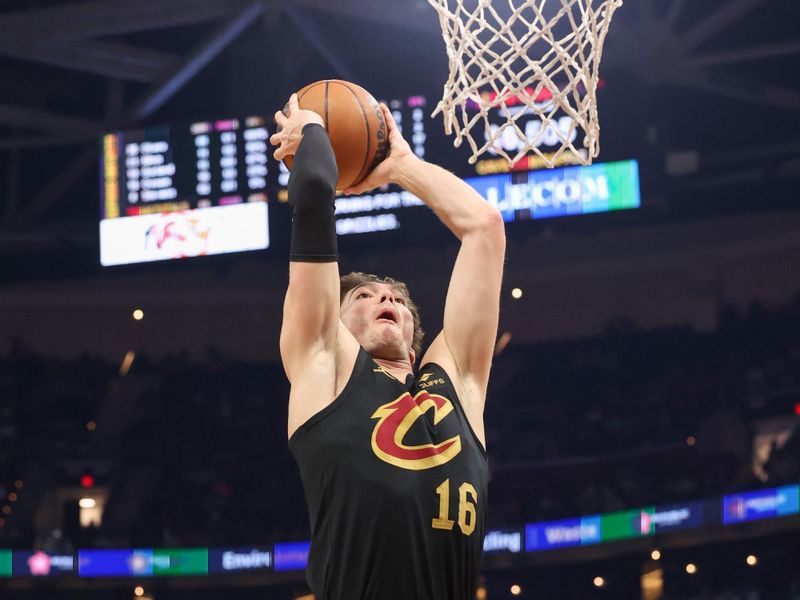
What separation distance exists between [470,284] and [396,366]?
0.25m

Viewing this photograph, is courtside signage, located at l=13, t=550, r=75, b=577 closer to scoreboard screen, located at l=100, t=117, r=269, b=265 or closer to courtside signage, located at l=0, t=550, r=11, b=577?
courtside signage, located at l=0, t=550, r=11, b=577

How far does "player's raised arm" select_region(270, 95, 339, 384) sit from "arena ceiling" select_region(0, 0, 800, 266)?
281 inches

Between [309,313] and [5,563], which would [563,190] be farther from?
[309,313]

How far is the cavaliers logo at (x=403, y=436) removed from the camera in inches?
98.7

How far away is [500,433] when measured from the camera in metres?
12.0

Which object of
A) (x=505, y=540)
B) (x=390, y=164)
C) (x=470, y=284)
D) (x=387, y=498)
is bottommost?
(x=387, y=498)

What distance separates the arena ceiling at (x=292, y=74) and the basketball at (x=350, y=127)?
6.66 meters

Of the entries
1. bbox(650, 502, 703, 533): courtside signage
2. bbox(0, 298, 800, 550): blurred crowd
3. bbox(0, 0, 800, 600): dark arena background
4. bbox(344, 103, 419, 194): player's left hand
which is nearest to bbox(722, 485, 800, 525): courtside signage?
bbox(0, 0, 800, 600): dark arena background

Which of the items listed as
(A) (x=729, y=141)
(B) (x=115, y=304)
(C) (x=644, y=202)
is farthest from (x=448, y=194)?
(B) (x=115, y=304)

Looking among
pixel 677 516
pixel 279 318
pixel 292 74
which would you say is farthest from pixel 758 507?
pixel 292 74

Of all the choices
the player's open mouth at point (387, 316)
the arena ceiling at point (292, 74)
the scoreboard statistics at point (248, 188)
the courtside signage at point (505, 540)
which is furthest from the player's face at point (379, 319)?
the courtside signage at point (505, 540)

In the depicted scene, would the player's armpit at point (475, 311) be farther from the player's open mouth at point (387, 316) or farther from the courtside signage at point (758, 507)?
the courtside signage at point (758, 507)

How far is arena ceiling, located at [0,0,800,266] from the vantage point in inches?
390

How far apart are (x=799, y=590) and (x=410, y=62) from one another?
6.08 m
